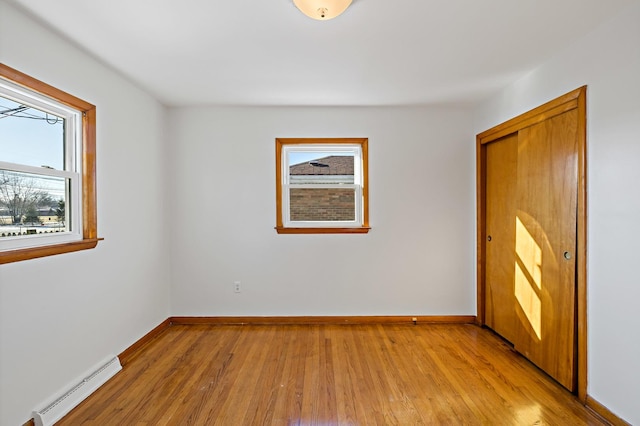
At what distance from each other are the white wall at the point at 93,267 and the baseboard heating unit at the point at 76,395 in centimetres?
6

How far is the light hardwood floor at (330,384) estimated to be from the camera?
6.47ft

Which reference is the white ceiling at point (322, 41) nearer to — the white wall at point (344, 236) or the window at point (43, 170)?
the window at point (43, 170)

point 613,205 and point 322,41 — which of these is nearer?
point 613,205

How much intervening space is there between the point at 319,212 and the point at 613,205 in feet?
8.13

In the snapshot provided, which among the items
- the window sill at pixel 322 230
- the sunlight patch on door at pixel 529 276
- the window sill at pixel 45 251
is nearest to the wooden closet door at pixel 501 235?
the sunlight patch on door at pixel 529 276

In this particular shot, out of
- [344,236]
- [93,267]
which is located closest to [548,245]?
[344,236]

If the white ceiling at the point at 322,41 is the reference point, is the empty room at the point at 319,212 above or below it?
below

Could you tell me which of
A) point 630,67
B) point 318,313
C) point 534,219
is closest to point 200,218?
point 318,313

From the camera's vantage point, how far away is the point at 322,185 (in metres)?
3.60

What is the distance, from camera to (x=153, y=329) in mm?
3188

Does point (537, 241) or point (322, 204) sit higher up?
point (322, 204)

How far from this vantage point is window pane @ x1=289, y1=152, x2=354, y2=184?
3.62 m

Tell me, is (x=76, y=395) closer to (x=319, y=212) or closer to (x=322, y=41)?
(x=319, y=212)

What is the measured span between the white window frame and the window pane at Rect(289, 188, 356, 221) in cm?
196
